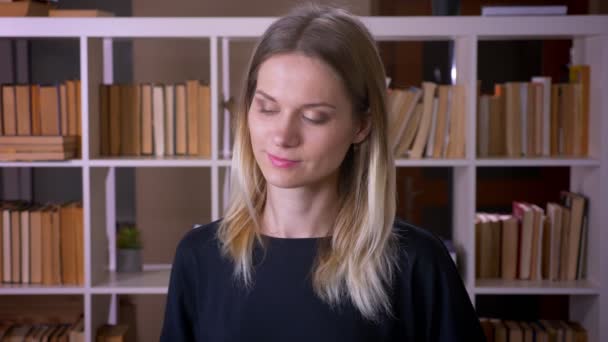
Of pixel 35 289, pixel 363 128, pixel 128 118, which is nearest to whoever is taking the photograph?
pixel 363 128

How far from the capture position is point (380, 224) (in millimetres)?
1293

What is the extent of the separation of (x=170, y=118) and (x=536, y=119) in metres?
1.44

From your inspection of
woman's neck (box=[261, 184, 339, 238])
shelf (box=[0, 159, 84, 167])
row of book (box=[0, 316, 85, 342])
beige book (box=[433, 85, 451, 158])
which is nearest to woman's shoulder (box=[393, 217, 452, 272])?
woman's neck (box=[261, 184, 339, 238])

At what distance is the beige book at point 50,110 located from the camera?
294 cm

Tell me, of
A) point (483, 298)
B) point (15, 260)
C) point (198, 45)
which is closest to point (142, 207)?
A: point (198, 45)

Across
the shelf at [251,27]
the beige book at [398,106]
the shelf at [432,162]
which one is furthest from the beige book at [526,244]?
the shelf at [251,27]

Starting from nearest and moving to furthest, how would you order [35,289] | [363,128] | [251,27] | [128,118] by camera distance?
[363,128] → [251,27] → [35,289] → [128,118]

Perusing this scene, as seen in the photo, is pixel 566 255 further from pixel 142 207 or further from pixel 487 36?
pixel 142 207

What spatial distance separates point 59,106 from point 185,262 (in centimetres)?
179

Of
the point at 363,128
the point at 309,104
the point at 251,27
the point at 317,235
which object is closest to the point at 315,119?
the point at 309,104

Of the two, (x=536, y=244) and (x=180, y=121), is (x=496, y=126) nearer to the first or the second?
(x=536, y=244)

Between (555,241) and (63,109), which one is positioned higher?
(63,109)

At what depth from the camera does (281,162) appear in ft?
3.94

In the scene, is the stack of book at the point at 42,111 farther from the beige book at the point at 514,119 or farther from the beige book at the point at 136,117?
the beige book at the point at 514,119
